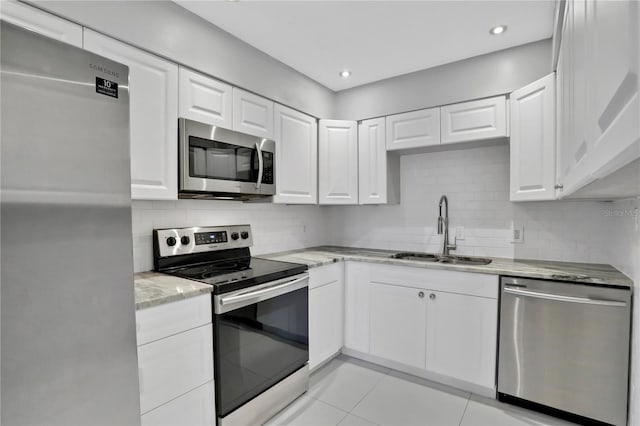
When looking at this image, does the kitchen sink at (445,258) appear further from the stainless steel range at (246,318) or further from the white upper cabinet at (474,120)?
the stainless steel range at (246,318)

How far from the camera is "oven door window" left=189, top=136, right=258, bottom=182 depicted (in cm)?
197

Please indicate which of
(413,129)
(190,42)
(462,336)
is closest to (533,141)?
(413,129)

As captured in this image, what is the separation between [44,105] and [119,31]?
1.05 meters


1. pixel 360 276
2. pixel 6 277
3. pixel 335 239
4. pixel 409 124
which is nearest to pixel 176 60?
pixel 6 277

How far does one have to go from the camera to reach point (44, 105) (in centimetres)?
85

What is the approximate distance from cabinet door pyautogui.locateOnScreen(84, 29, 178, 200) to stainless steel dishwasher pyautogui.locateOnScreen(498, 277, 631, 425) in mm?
2267

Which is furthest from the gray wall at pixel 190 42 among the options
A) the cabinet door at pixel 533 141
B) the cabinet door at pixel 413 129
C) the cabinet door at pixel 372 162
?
the cabinet door at pixel 533 141

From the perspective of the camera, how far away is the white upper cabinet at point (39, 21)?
129 centimetres

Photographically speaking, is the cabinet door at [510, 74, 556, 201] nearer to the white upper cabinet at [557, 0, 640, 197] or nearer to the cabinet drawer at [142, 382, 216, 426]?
the white upper cabinet at [557, 0, 640, 197]

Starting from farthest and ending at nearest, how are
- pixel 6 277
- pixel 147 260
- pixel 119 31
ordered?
1. pixel 147 260
2. pixel 119 31
3. pixel 6 277

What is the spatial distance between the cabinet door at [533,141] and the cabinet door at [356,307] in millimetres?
1318

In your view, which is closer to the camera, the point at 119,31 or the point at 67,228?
the point at 67,228

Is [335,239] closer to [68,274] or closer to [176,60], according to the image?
[176,60]

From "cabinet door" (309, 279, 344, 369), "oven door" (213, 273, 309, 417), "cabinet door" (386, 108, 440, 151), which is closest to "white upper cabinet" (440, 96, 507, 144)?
"cabinet door" (386, 108, 440, 151)
